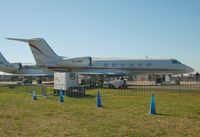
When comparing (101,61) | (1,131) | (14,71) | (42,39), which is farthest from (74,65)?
(1,131)

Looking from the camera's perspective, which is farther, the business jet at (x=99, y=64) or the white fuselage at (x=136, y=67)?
the business jet at (x=99, y=64)

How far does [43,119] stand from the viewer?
42.8ft

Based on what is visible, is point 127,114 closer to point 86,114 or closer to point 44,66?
point 86,114

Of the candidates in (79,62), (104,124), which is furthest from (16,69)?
(104,124)

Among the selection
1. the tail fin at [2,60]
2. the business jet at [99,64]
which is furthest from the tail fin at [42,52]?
the tail fin at [2,60]

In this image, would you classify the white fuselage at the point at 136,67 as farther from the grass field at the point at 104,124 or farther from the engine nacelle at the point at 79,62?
the grass field at the point at 104,124

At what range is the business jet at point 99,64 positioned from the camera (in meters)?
47.2

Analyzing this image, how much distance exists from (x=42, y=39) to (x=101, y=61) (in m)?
10.3

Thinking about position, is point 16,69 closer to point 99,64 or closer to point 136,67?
point 99,64

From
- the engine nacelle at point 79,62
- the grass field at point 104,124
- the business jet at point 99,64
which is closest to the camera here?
the grass field at point 104,124

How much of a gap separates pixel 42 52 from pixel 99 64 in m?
9.58

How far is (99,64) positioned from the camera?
51.3 m

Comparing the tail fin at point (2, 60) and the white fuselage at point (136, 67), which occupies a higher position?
the tail fin at point (2, 60)

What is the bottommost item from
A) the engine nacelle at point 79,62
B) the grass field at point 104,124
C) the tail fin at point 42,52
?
the grass field at point 104,124
